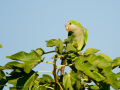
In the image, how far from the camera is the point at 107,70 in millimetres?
3148

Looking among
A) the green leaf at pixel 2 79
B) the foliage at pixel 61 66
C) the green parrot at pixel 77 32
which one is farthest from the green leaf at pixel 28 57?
the green parrot at pixel 77 32

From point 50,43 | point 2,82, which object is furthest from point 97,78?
point 2,82

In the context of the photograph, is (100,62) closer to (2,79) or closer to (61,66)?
(61,66)

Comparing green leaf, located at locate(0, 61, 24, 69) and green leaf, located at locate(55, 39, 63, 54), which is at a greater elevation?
green leaf, located at locate(55, 39, 63, 54)

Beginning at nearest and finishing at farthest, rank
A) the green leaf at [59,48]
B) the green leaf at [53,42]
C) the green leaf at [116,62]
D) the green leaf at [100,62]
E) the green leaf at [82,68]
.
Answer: the green leaf at [82,68] → the green leaf at [59,48] → the green leaf at [53,42] → the green leaf at [100,62] → the green leaf at [116,62]

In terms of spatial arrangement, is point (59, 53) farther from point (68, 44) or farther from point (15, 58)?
point (15, 58)

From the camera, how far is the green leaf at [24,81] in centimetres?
285

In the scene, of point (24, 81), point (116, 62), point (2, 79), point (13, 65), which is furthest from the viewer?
point (116, 62)

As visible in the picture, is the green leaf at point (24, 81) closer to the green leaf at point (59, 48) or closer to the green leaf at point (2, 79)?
the green leaf at point (2, 79)

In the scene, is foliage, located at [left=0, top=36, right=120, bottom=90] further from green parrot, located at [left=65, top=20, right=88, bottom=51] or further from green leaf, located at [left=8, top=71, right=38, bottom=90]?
green parrot, located at [left=65, top=20, right=88, bottom=51]

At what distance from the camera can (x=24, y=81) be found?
2930 mm

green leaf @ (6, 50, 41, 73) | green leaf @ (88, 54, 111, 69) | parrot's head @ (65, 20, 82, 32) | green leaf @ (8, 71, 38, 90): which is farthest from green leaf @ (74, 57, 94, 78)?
parrot's head @ (65, 20, 82, 32)

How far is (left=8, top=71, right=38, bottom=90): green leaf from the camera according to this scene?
2850 mm

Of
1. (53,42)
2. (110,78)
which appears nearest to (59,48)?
(53,42)
